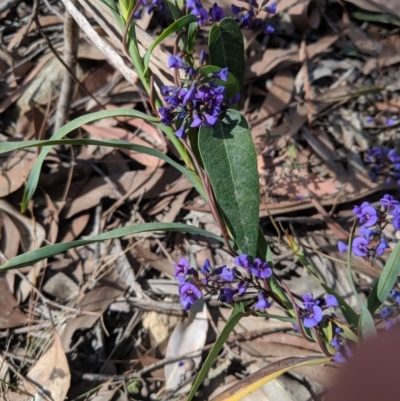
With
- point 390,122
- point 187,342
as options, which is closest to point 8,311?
point 187,342

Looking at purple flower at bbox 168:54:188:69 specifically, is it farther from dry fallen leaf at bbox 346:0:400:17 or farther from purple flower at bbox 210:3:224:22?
dry fallen leaf at bbox 346:0:400:17

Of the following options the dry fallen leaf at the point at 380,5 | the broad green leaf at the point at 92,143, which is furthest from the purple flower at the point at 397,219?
the dry fallen leaf at the point at 380,5

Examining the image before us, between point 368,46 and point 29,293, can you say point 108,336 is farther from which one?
point 368,46

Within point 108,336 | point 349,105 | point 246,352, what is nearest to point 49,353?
point 108,336

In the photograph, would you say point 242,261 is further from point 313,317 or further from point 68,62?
point 68,62

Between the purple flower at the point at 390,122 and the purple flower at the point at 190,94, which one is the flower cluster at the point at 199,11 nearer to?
the purple flower at the point at 190,94
